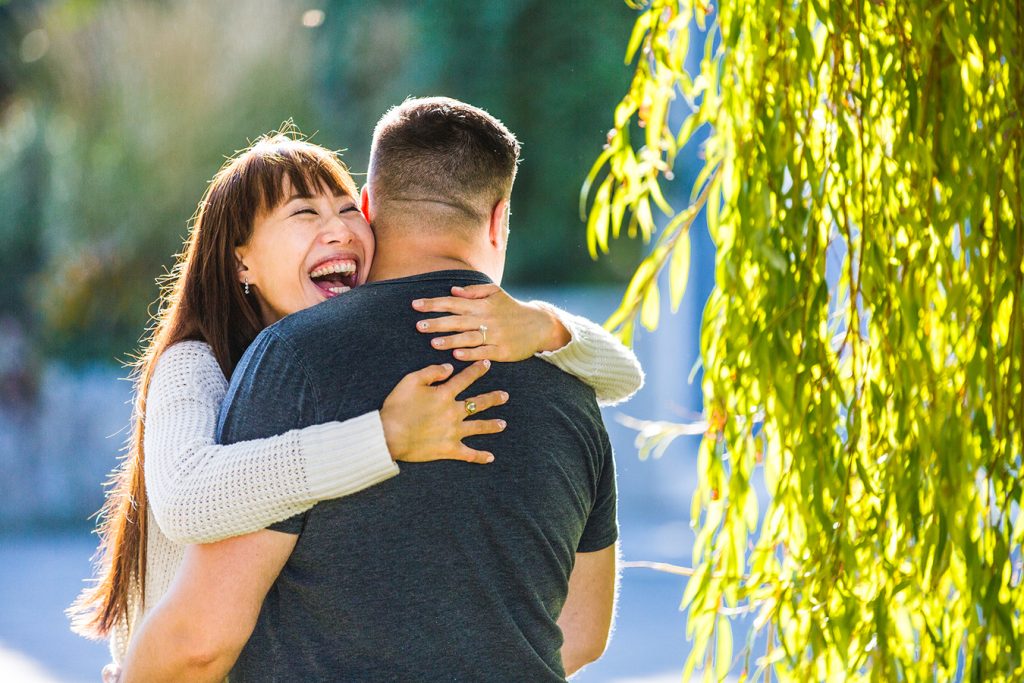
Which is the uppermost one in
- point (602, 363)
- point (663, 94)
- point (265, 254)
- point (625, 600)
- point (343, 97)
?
point (343, 97)

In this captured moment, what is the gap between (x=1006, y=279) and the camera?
144 centimetres

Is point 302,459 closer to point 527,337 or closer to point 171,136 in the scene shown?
point 527,337

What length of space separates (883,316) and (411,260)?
1.84 ft

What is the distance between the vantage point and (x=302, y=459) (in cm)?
112

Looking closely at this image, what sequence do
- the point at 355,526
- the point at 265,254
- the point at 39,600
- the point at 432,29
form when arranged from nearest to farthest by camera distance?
the point at 355,526 → the point at 265,254 → the point at 39,600 → the point at 432,29

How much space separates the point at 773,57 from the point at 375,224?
0.50m

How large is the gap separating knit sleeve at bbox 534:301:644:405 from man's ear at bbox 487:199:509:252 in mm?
88

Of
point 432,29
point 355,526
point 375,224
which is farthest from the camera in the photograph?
point 432,29

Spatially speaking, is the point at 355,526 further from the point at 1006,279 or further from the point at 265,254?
the point at 1006,279

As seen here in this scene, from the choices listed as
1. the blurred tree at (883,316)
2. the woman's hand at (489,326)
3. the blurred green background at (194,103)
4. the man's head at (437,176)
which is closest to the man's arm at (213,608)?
the woman's hand at (489,326)

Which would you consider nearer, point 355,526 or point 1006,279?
point 355,526

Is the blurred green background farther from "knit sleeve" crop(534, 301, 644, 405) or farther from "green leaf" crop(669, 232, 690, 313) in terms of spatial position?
"knit sleeve" crop(534, 301, 644, 405)

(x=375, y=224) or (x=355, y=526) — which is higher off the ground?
(x=375, y=224)

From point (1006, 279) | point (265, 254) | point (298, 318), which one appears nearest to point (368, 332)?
point (298, 318)
